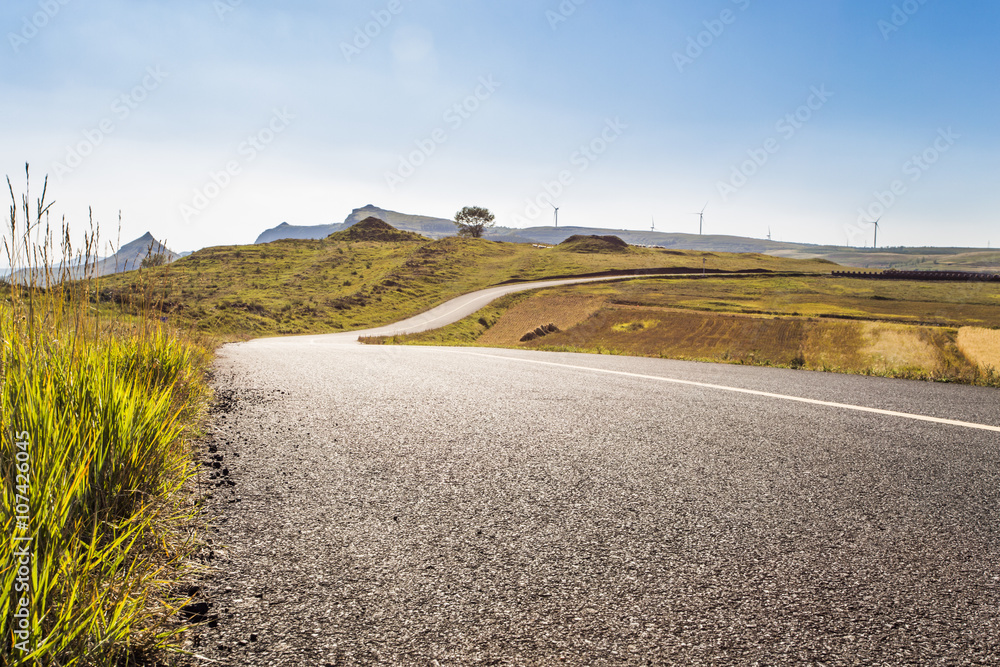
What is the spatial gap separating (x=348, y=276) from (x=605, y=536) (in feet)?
231

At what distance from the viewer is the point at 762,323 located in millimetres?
34188

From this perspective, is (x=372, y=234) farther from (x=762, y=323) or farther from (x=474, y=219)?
(x=762, y=323)

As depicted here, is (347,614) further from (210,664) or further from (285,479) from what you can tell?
(285,479)

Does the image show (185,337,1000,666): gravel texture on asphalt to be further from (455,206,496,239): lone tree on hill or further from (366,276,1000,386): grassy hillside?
(455,206,496,239): lone tree on hill

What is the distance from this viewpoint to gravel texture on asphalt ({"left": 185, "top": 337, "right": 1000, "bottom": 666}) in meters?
1.96

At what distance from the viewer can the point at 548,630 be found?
2023 millimetres

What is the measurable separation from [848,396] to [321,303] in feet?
170

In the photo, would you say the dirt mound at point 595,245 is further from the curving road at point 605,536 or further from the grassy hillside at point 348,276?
the curving road at point 605,536

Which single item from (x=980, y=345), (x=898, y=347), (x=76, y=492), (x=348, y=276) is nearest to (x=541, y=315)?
(x=898, y=347)

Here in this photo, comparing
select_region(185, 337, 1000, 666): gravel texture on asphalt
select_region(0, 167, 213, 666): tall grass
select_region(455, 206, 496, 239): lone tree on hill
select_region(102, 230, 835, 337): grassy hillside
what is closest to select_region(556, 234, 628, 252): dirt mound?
select_region(102, 230, 835, 337): grassy hillside

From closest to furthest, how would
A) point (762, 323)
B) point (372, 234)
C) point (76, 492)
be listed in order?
A: point (76, 492)
point (762, 323)
point (372, 234)

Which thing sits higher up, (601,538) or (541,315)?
(541,315)

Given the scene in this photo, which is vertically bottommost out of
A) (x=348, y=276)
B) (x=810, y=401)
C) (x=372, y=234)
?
(x=810, y=401)

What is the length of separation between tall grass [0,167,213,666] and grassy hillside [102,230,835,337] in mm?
33487
